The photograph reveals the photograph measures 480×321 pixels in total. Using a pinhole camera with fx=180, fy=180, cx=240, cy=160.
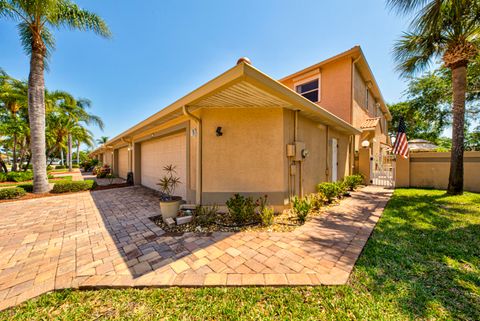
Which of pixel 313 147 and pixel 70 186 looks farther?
pixel 70 186

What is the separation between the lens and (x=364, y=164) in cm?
1039

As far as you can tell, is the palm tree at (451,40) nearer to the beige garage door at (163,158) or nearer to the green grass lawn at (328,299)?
the green grass lawn at (328,299)

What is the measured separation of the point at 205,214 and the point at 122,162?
535 inches

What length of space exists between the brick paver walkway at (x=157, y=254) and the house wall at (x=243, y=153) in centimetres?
143


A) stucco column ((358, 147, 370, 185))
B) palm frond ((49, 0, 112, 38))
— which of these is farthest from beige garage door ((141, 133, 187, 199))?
stucco column ((358, 147, 370, 185))

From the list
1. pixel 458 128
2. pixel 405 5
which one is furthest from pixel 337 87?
pixel 458 128

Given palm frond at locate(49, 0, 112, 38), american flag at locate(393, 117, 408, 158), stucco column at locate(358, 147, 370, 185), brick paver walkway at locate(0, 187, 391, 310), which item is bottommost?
brick paver walkway at locate(0, 187, 391, 310)

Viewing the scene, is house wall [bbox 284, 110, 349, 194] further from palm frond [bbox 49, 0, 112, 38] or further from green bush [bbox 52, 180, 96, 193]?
green bush [bbox 52, 180, 96, 193]

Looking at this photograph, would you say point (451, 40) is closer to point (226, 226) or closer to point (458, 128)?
point (458, 128)

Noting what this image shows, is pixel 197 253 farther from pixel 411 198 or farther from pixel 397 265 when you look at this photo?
pixel 411 198

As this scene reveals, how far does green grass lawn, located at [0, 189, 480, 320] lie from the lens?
1968 mm

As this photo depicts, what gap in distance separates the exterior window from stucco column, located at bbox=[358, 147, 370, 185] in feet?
13.1

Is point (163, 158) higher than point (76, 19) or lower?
lower

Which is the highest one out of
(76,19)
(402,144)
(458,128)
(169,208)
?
(76,19)
